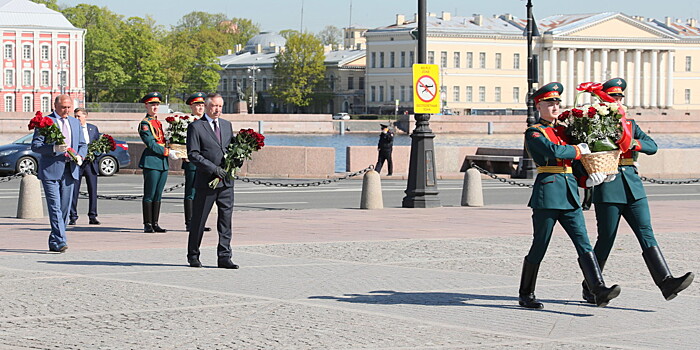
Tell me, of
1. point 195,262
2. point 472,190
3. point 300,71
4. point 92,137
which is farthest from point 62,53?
point 195,262

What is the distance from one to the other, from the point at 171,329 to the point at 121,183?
21.5 meters

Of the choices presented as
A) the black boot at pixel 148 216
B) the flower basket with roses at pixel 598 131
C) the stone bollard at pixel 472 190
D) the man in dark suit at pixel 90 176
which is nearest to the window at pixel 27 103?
the stone bollard at pixel 472 190

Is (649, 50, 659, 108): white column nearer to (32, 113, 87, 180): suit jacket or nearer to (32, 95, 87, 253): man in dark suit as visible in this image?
(32, 95, 87, 253): man in dark suit

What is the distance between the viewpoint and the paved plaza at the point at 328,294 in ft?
27.3

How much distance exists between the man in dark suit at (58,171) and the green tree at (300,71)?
135921mm

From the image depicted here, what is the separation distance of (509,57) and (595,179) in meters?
139

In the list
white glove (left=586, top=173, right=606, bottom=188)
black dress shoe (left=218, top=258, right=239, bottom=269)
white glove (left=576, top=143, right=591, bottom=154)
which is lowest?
black dress shoe (left=218, top=258, right=239, bottom=269)

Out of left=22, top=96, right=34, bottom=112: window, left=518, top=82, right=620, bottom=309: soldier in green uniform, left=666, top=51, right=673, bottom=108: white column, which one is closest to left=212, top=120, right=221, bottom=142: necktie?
left=518, top=82, right=620, bottom=309: soldier in green uniform

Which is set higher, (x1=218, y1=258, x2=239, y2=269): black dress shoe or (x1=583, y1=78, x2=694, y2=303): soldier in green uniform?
(x1=583, y1=78, x2=694, y2=303): soldier in green uniform

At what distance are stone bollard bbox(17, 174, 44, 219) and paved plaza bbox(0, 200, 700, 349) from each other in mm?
1646

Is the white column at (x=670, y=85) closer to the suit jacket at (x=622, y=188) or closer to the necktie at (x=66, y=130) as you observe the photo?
the necktie at (x=66, y=130)

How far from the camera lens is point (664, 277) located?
9469 millimetres

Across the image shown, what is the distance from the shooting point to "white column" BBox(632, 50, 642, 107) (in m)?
153

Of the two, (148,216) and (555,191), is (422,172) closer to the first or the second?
(148,216)
